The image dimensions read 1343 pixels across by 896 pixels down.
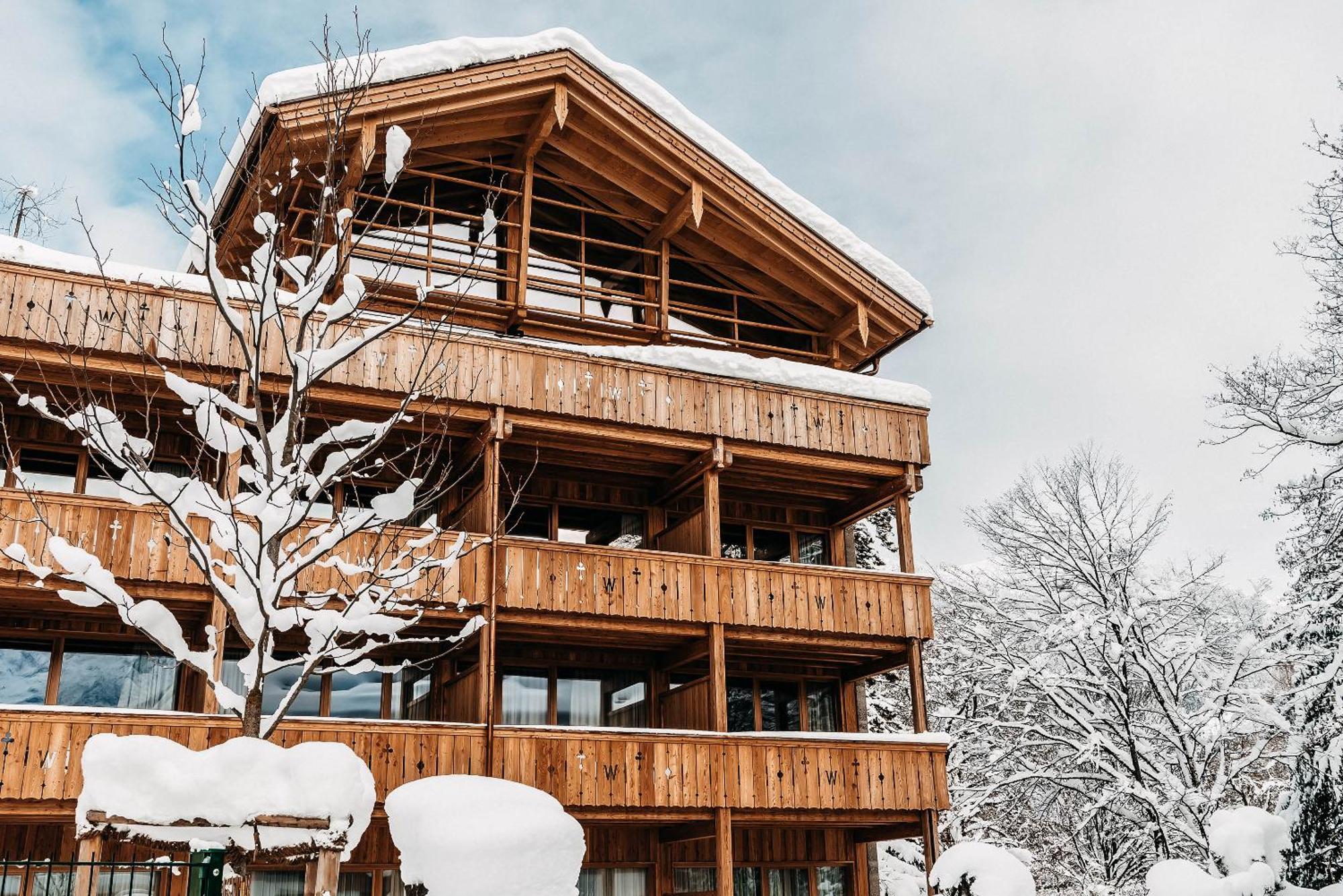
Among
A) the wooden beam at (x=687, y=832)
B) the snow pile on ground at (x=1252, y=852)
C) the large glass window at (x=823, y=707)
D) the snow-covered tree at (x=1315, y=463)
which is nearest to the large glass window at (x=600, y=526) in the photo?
the large glass window at (x=823, y=707)

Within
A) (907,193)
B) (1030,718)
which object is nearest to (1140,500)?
(1030,718)

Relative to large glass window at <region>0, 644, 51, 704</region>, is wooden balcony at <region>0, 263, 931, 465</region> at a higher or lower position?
higher

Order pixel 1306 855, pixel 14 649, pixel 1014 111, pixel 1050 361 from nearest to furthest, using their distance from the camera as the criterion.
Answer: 1. pixel 1306 855
2. pixel 14 649
3. pixel 1014 111
4. pixel 1050 361

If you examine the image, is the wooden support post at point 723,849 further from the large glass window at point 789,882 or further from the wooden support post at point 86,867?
the wooden support post at point 86,867

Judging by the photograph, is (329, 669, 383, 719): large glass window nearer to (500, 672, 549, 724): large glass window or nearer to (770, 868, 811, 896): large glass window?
(500, 672, 549, 724): large glass window

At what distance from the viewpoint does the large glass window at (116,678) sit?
57.6ft

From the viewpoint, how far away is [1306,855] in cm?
1591

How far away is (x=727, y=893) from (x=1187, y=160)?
27.3m

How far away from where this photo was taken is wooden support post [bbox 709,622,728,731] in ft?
61.9

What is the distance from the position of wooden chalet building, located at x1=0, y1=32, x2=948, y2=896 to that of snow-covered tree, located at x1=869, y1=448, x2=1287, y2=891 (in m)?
5.57

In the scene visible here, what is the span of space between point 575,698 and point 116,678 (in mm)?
7023

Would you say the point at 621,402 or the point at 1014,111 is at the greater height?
the point at 1014,111

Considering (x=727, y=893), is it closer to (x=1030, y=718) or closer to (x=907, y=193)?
(x=1030, y=718)

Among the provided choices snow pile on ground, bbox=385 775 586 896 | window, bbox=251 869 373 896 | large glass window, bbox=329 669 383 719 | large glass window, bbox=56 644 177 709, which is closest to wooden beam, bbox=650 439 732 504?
large glass window, bbox=329 669 383 719
